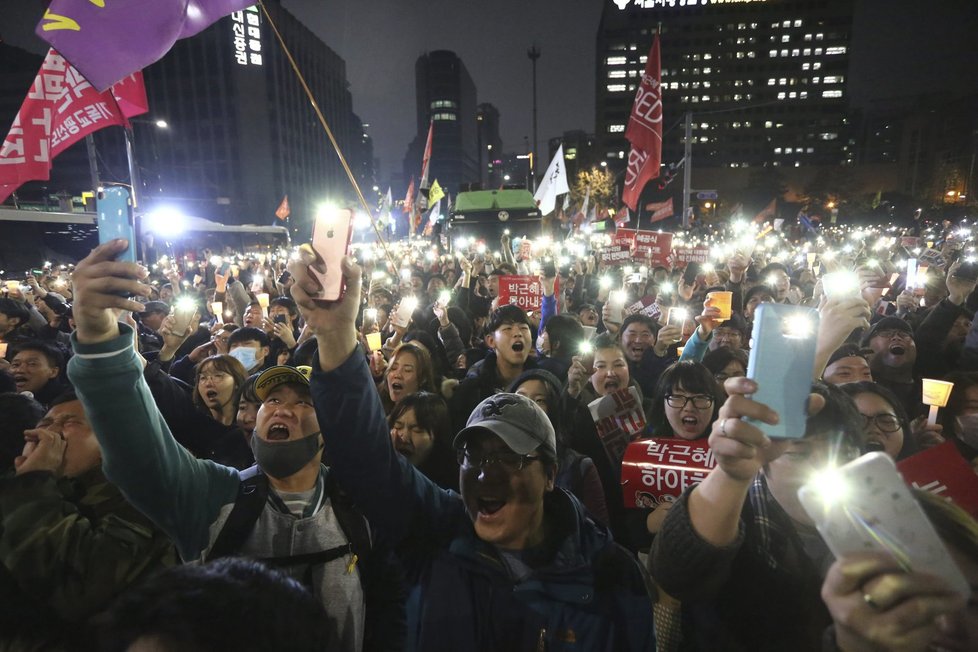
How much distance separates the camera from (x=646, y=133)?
41.7 ft

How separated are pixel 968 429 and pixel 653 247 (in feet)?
25.8

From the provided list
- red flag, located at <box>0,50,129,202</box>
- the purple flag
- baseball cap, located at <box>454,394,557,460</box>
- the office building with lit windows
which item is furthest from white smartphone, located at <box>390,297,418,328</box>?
the office building with lit windows

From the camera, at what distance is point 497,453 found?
6.47 ft

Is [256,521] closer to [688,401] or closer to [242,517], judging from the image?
[242,517]

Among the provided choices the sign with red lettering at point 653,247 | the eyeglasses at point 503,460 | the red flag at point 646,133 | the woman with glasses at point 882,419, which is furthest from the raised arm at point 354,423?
Result: the red flag at point 646,133

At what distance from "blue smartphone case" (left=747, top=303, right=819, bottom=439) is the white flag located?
500 inches

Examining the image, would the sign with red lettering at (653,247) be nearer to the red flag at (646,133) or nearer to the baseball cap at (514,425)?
the red flag at (646,133)

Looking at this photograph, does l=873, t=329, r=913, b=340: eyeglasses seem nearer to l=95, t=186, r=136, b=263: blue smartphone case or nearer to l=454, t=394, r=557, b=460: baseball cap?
l=454, t=394, r=557, b=460: baseball cap

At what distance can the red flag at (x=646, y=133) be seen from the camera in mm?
12570

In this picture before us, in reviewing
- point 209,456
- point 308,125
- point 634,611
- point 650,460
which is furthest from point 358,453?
point 308,125

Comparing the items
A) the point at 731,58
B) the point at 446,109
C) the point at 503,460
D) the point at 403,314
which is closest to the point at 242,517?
the point at 503,460

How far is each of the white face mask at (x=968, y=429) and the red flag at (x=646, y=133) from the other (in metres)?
9.61

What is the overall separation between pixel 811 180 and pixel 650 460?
276 feet

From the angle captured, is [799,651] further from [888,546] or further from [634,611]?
[888,546]
